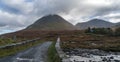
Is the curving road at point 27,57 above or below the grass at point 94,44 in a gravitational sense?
above

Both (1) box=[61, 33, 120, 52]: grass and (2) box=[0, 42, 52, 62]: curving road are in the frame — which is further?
(1) box=[61, 33, 120, 52]: grass

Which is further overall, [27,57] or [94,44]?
[94,44]

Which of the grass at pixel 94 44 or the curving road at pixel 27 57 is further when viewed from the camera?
the grass at pixel 94 44

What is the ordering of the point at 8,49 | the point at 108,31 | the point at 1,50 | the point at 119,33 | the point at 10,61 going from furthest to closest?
the point at 108,31, the point at 119,33, the point at 8,49, the point at 1,50, the point at 10,61

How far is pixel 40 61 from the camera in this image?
78.4 ft

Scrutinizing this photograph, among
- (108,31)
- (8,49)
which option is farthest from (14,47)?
(108,31)

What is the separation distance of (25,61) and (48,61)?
247 cm

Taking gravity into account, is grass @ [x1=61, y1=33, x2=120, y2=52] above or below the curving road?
below

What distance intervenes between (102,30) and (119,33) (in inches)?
1054

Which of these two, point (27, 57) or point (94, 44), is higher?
point (27, 57)

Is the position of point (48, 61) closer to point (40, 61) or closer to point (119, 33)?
point (40, 61)

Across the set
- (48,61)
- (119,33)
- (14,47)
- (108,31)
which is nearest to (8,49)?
(14,47)

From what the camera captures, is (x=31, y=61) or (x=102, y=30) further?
(x=102, y=30)

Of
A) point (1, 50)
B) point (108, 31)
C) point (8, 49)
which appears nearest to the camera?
point (1, 50)
